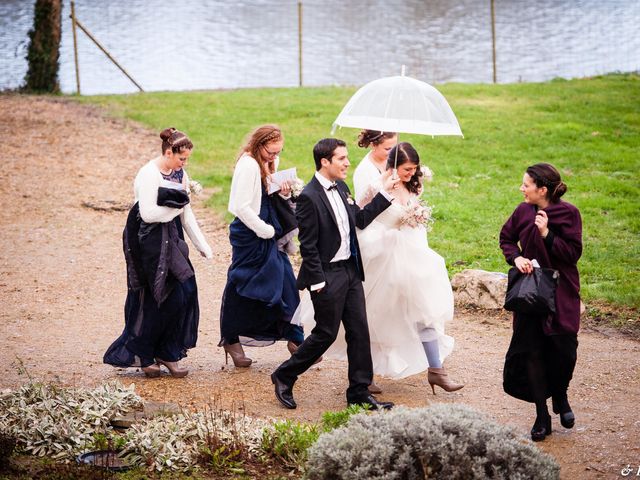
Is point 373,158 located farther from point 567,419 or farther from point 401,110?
point 567,419

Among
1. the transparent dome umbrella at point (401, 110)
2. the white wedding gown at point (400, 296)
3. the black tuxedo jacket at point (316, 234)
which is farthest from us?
the white wedding gown at point (400, 296)

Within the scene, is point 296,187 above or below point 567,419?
above

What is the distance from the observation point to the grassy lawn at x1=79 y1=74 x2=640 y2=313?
11750mm

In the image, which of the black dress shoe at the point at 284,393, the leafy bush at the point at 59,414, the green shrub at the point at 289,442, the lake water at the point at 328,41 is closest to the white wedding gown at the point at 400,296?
the black dress shoe at the point at 284,393

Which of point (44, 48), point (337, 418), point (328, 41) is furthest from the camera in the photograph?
point (328, 41)

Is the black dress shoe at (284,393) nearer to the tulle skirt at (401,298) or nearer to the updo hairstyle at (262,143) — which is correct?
the tulle skirt at (401,298)

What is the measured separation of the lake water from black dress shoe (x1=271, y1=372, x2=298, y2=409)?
61.3 feet

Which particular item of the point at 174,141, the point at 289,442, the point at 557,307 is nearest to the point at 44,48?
the point at 174,141

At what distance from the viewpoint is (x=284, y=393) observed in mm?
7078

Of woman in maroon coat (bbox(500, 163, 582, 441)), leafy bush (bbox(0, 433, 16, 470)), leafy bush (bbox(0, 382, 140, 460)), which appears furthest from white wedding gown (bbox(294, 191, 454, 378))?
leafy bush (bbox(0, 433, 16, 470))

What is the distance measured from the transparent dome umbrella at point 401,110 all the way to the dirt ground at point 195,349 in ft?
7.27

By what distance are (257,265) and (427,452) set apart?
324cm

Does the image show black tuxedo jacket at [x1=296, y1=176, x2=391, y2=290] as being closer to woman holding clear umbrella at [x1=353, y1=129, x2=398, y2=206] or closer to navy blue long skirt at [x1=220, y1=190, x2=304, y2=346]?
woman holding clear umbrella at [x1=353, y1=129, x2=398, y2=206]

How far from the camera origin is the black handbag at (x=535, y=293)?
246 inches
